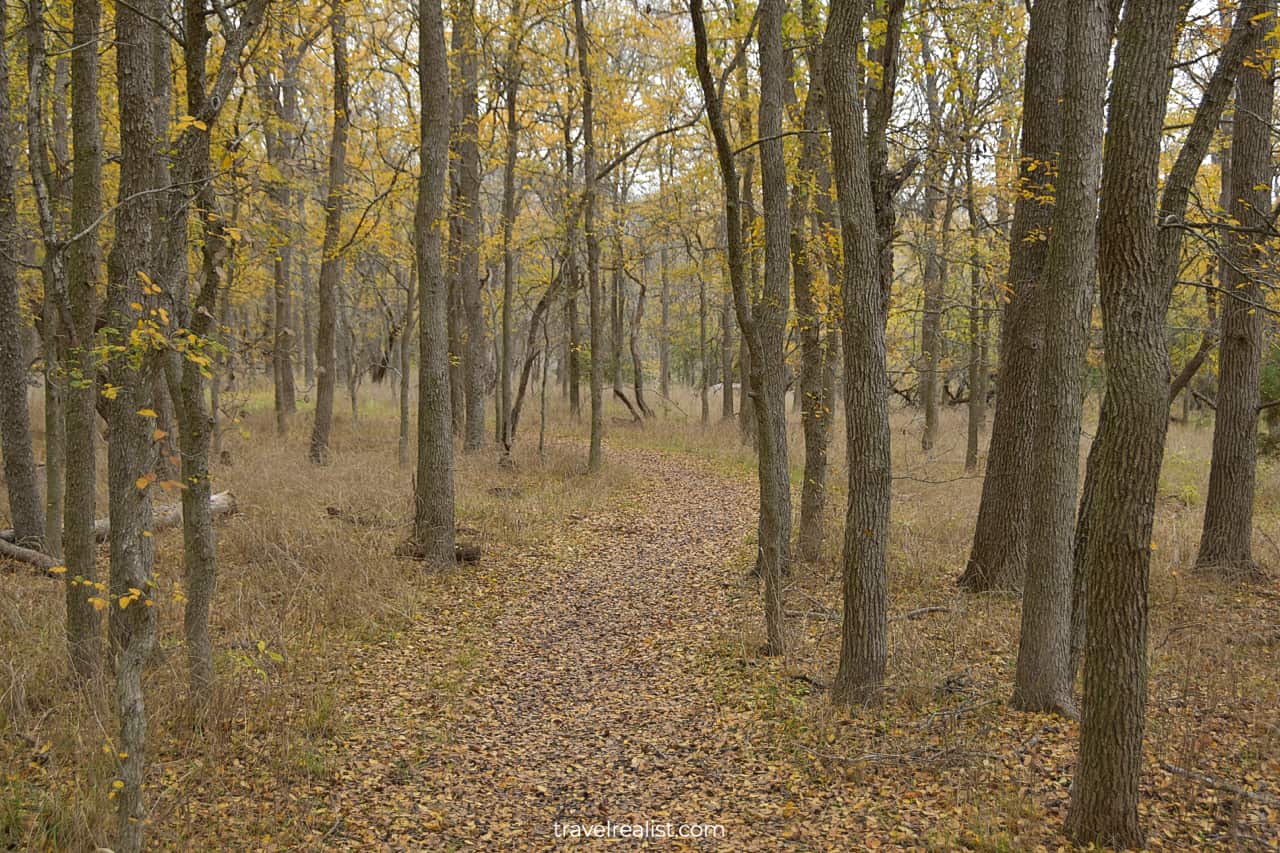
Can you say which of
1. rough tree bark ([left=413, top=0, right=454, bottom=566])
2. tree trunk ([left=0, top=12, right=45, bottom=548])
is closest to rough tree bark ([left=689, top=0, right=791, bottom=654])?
rough tree bark ([left=413, top=0, right=454, bottom=566])

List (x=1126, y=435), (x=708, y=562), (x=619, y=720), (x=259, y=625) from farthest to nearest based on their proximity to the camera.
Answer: (x=708, y=562)
(x=259, y=625)
(x=619, y=720)
(x=1126, y=435)

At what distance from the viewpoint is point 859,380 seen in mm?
4805

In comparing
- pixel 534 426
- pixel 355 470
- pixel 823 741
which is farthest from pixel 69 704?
pixel 534 426

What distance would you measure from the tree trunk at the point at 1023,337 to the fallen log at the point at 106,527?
21.9ft

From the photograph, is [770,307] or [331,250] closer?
[770,307]

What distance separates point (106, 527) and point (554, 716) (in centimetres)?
578

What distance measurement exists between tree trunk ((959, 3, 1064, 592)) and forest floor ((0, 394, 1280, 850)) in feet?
1.81

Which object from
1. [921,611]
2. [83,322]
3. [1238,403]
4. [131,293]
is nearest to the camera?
[131,293]

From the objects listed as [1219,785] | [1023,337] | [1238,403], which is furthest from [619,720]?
[1238,403]

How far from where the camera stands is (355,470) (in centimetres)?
1192

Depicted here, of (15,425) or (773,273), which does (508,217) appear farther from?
(15,425)

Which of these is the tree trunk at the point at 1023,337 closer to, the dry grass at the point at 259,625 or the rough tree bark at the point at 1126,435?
the rough tree bark at the point at 1126,435

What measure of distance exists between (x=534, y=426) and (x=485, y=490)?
795 cm

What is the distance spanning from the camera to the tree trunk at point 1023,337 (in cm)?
638
